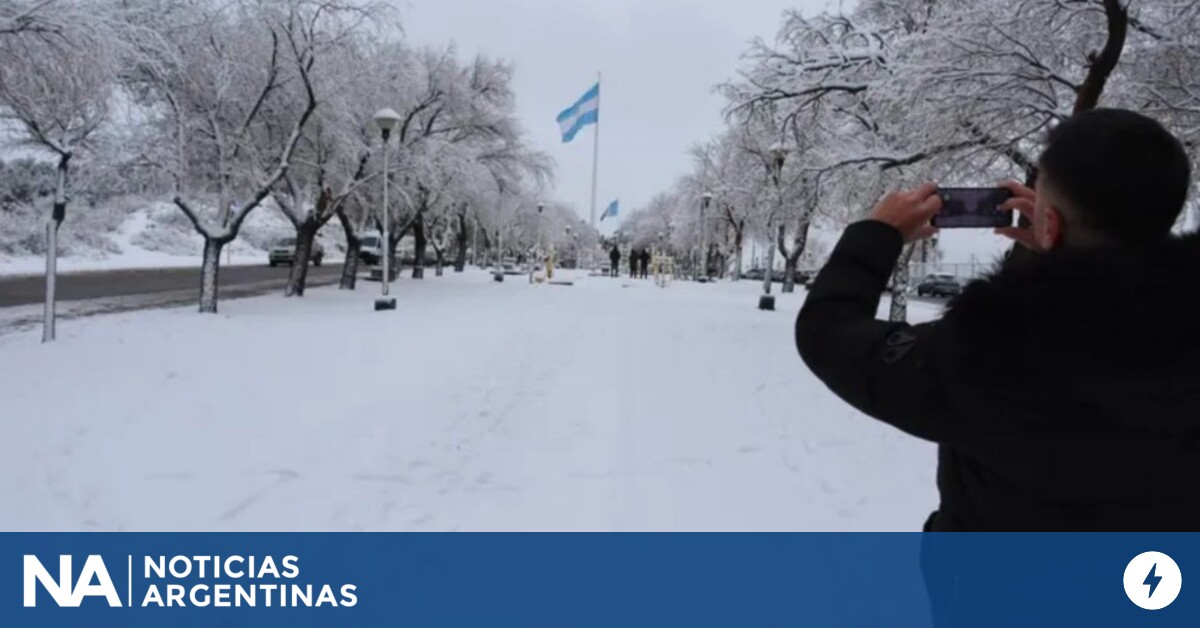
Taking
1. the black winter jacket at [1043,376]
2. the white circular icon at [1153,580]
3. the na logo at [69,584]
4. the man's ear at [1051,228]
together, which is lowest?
the na logo at [69,584]

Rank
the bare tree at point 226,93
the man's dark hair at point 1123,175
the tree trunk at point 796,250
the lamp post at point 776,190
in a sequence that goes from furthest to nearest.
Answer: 1. the tree trunk at point 796,250
2. the lamp post at point 776,190
3. the bare tree at point 226,93
4. the man's dark hair at point 1123,175

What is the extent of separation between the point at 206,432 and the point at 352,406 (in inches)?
51.3

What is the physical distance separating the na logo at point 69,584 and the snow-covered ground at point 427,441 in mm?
459

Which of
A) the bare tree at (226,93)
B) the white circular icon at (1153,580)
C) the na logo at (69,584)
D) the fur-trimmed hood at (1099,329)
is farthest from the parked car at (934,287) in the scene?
the fur-trimmed hood at (1099,329)

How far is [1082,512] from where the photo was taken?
4.34ft

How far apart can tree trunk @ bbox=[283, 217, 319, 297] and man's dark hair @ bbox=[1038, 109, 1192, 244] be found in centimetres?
2031

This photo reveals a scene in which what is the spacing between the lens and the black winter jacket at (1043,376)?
3.80ft

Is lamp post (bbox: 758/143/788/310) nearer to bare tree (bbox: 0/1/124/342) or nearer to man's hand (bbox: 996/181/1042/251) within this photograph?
bare tree (bbox: 0/1/124/342)

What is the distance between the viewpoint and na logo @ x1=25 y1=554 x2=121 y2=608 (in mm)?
Answer: 3105

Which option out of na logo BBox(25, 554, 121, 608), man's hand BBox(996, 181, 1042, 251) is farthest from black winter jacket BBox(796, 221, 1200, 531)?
na logo BBox(25, 554, 121, 608)

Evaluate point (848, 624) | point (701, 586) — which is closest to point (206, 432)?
point (701, 586)

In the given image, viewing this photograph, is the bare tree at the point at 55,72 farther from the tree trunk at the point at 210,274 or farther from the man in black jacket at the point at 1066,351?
the man in black jacket at the point at 1066,351

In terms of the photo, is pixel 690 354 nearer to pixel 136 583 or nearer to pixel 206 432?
pixel 206 432

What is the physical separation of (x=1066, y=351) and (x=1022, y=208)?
49 centimetres
